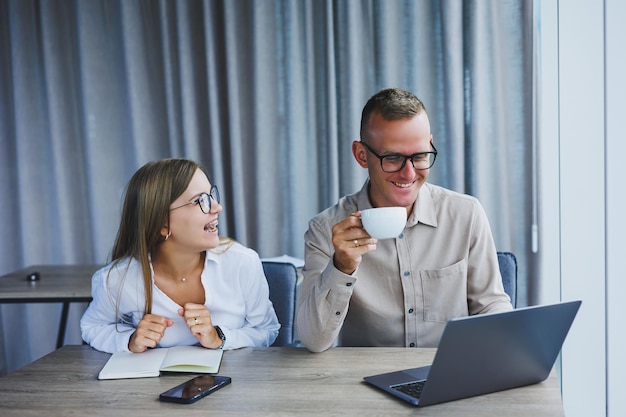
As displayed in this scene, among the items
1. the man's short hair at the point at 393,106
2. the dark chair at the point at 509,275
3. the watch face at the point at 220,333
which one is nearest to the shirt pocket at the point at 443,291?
the dark chair at the point at 509,275

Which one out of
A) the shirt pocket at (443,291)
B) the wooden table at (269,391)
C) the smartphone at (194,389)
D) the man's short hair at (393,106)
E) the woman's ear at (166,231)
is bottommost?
the wooden table at (269,391)

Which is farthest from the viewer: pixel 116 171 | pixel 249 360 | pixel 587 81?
pixel 116 171

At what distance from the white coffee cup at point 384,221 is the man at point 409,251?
0.36 metres

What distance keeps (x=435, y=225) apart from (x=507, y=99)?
5.33 ft

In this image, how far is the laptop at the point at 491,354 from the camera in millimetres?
1163

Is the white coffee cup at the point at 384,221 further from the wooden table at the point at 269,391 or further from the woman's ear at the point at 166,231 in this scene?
the woman's ear at the point at 166,231

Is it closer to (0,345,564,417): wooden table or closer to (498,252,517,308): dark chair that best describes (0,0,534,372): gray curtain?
(498,252,517,308): dark chair

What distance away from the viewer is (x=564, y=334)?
4.26 feet

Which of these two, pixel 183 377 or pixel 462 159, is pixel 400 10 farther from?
pixel 183 377

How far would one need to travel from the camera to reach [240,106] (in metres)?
3.59

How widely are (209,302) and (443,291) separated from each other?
2.18ft

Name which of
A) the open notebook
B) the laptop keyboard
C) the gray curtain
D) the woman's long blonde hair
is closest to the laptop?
the laptop keyboard

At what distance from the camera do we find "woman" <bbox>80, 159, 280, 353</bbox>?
1.88m

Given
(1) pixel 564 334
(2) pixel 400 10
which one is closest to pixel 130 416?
(1) pixel 564 334
